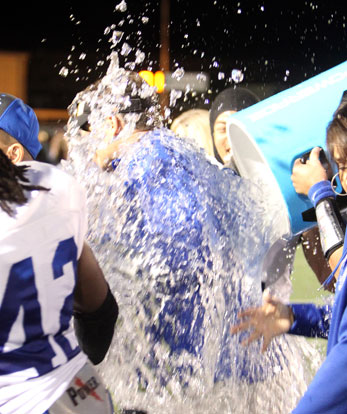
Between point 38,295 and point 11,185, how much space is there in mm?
209

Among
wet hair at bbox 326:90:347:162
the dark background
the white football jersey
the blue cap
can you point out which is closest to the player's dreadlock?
the white football jersey

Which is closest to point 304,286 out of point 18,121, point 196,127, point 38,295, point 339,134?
point 196,127

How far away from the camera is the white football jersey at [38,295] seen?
1064 mm

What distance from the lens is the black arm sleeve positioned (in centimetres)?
139

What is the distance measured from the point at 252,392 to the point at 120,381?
47 centimetres

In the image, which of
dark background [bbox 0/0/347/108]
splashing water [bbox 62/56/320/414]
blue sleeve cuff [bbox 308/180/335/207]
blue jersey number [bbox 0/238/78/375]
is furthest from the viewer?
dark background [bbox 0/0/347/108]

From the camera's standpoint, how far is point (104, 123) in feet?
7.92

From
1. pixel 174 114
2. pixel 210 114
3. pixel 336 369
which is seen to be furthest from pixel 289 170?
pixel 174 114

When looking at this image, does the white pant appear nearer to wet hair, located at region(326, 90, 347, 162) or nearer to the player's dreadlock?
the player's dreadlock

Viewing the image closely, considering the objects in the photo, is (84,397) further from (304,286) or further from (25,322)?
(304,286)

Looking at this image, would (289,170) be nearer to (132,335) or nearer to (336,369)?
(132,335)

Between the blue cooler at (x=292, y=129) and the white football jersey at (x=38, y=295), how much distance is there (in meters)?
1.21

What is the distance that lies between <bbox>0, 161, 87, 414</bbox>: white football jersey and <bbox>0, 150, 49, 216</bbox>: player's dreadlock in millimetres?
→ 12

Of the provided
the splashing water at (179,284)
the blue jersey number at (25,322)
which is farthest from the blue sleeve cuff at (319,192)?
the blue jersey number at (25,322)
